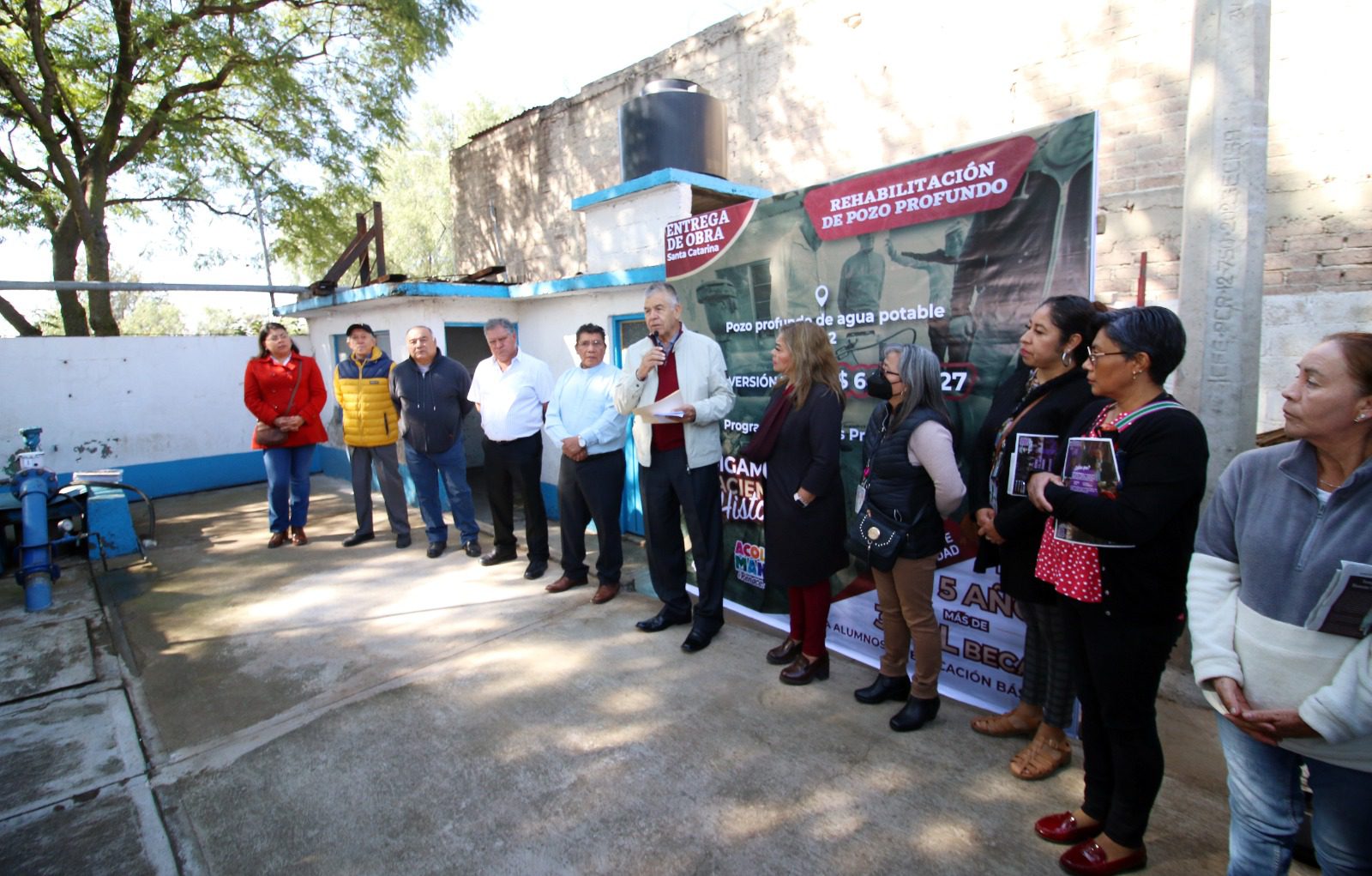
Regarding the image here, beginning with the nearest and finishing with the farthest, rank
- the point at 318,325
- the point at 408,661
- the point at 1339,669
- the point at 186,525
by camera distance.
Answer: the point at 1339,669 → the point at 408,661 → the point at 186,525 → the point at 318,325

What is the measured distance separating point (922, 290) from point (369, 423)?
4.59 meters

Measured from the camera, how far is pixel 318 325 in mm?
9406

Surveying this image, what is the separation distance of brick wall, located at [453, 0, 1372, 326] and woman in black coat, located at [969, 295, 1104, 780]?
299 cm

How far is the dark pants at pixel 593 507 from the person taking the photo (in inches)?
179

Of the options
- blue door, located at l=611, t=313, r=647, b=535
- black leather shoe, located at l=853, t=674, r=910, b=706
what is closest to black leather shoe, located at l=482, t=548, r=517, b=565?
blue door, located at l=611, t=313, r=647, b=535

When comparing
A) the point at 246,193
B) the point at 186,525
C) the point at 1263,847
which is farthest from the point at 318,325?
the point at 1263,847

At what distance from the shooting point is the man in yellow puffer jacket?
19.5 ft

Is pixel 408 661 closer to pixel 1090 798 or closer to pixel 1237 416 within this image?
pixel 1090 798

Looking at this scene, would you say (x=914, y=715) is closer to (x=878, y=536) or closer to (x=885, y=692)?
(x=885, y=692)

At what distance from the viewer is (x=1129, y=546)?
2.00 meters

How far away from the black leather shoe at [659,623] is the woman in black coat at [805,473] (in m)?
0.93

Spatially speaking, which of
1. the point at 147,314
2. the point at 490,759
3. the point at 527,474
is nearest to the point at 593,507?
the point at 527,474

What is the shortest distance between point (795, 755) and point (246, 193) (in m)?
14.0

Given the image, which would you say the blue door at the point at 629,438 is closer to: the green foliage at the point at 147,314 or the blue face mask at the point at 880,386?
the blue face mask at the point at 880,386
